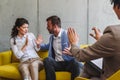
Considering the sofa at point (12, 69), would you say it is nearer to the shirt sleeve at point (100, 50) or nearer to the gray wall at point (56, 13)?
the gray wall at point (56, 13)

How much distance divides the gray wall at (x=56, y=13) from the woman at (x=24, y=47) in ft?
1.60

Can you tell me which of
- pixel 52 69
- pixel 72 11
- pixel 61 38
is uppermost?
pixel 72 11

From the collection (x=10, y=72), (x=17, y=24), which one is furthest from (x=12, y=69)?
(x=17, y=24)

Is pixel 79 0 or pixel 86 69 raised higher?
pixel 79 0

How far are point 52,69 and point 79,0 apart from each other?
1.84m

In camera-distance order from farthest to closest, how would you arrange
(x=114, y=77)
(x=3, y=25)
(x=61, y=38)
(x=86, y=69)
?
(x=3, y=25) < (x=61, y=38) < (x=86, y=69) < (x=114, y=77)

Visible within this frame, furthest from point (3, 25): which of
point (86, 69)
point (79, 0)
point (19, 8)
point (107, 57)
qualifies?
point (107, 57)

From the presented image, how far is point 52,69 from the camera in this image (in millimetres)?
4805

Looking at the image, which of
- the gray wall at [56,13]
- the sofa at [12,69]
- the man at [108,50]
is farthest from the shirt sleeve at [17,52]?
the man at [108,50]

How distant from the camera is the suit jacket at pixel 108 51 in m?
2.24

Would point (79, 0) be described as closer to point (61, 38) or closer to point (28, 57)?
point (61, 38)

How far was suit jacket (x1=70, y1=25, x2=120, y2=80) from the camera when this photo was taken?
7.34ft

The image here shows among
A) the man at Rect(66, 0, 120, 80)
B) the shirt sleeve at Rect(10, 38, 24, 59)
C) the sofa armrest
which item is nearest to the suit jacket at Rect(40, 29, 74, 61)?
the shirt sleeve at Rect(10, 38, 24, 59)

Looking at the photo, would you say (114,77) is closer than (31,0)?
Yes
